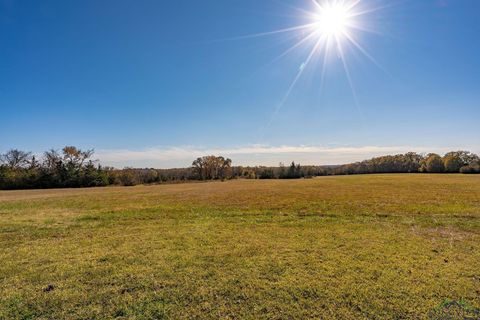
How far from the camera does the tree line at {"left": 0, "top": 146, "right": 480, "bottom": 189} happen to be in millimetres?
54938

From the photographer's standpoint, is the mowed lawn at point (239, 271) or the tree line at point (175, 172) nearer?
the mowed lawn at point (239, 271)

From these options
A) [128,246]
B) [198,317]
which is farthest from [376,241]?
[128,246]

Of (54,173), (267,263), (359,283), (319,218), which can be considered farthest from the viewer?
(54,173)

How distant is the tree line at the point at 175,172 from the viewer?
2163 inches

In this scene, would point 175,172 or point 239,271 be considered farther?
point 175,172

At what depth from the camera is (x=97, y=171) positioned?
203ft

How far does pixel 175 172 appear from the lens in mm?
89000

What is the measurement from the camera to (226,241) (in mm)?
7512

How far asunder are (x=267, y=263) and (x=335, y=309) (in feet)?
6.75

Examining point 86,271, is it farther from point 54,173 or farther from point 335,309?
point 54,173

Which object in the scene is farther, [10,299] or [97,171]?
[97,171]

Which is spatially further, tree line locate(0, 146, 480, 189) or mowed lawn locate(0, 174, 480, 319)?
tree line locate(0, 146, 480, 189)

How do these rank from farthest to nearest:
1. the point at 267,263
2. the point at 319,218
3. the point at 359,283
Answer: the point at 319,218, the point at 267,263, the point at 359,283

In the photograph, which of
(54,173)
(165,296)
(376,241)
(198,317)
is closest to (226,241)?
(165,296)
